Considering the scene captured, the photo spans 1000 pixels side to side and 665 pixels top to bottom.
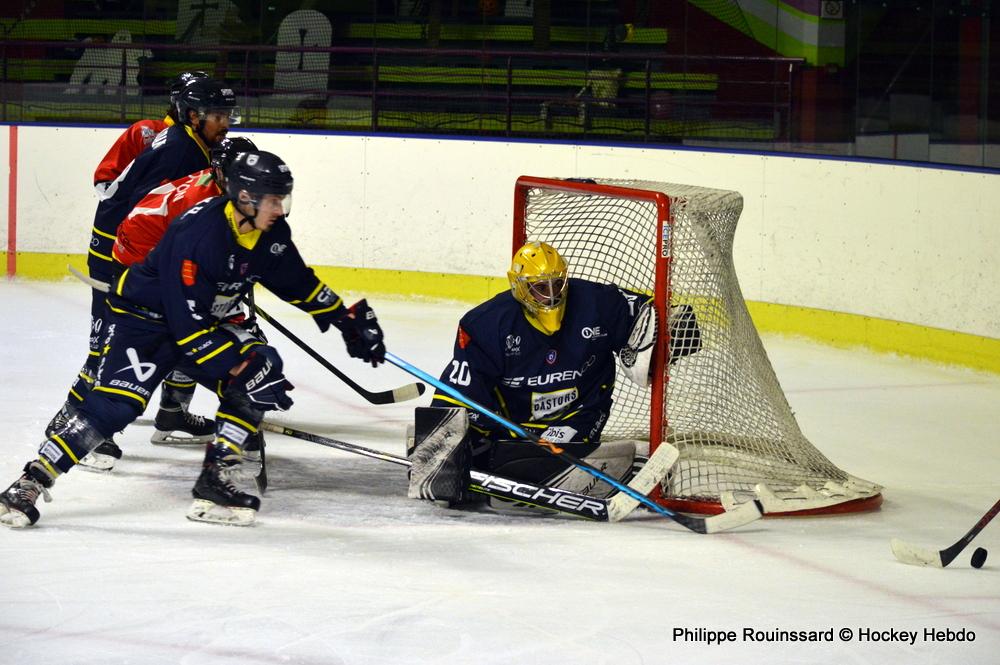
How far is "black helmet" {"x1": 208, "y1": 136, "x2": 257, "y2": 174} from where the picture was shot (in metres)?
4.15

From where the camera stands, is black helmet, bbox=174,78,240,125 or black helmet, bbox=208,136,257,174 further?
black helmet, bbox=174,78,240,125

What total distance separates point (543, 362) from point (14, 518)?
1429 mm

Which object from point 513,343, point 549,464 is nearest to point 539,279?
point 513,343

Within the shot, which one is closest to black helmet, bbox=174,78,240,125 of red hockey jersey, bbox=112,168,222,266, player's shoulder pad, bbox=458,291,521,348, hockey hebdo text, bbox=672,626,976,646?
red hockey jersey, bbox=112,168,222,266

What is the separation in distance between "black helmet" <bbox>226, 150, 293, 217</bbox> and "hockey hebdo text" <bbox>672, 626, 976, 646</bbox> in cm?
150

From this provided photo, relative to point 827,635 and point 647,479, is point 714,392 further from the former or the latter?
point 827,635

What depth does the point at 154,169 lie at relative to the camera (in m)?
4.75

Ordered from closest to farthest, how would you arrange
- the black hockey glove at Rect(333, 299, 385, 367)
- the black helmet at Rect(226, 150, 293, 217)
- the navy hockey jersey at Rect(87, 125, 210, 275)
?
the black helmet at Rect(226, 150, 293, 217)
the black hockey glove at Rect(333, 299, 385, 367)
the navy hockey jersey at Rect(87, 125, 210, 275)

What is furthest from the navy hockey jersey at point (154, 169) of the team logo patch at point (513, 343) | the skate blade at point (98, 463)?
the team logo patch at point (513, 343)

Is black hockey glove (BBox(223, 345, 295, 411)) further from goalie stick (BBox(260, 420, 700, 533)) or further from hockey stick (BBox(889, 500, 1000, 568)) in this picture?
hockey stick (BBox(889, 500, 1000, 568))

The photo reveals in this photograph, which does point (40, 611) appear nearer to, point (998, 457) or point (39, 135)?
point (998, 457)

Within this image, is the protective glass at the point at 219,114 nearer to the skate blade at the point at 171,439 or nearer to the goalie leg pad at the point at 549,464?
the skate blade at the point at 171,439

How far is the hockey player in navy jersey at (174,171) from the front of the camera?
4637mm

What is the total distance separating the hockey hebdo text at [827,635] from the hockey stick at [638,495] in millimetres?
711
